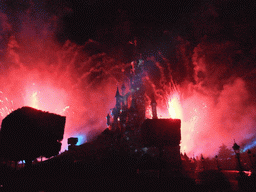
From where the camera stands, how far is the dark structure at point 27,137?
29.4 ft

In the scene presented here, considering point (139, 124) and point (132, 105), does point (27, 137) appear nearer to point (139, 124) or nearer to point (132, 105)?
point (139, 124)

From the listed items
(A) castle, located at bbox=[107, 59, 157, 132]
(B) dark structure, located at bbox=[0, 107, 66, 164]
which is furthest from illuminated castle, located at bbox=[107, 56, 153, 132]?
(B) dark structure, located at bbox=[0, 107, 66, 164]

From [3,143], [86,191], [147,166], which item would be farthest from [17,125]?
[147,166]

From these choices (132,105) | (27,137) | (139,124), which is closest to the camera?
(27,137)

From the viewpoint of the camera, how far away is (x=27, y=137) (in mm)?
9125

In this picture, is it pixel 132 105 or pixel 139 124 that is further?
pixel 132 105

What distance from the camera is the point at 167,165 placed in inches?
1810

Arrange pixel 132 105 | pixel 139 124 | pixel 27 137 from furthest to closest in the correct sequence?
1. pixel 132 105
2. pixel 139 124
3. pixel 27 137

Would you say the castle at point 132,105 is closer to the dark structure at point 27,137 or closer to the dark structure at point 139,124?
the dark structure at point 139,124

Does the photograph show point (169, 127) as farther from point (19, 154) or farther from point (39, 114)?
point (19, 154)

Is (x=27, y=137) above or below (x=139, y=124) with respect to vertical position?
below

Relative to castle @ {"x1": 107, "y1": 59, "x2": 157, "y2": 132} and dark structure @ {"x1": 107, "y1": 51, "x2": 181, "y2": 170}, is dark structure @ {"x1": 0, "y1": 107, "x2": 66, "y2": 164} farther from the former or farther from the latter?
castle @ {"x1": 107, "y1": 59, "x2": 157, "y2": 132}

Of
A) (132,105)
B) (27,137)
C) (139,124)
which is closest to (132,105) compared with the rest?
(132,105)

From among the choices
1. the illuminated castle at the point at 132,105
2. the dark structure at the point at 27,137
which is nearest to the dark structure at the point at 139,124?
the illuminated castle at the point at 132,105
